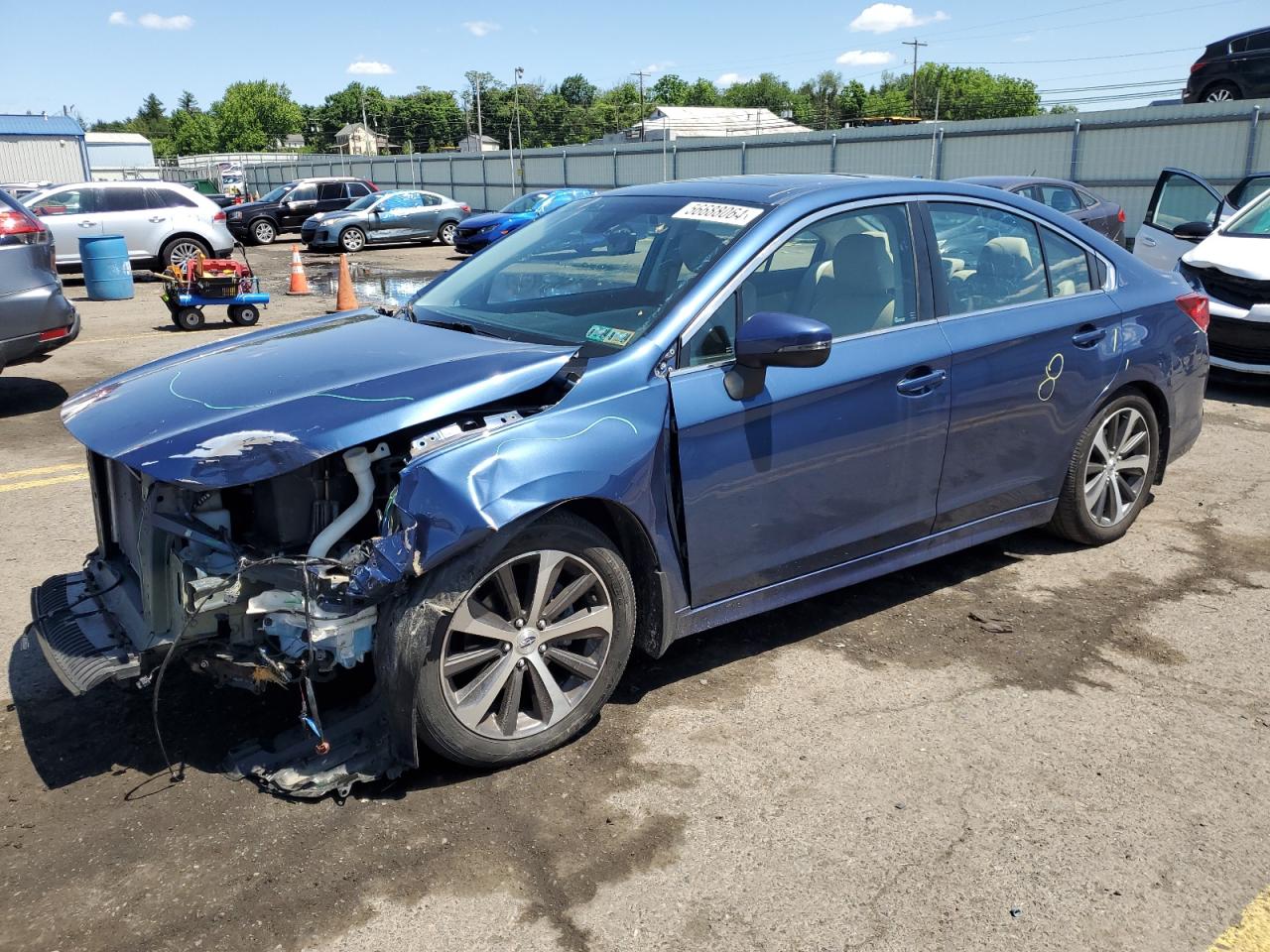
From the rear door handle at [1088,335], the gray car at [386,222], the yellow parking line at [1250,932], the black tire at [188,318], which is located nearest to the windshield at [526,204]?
the gray car at [386,222]

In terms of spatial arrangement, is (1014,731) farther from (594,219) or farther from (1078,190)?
(1078,190)

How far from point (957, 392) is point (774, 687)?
1.40 meters

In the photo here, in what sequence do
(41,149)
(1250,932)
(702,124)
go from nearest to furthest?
(1250,932) < (41,149) < (702,124)

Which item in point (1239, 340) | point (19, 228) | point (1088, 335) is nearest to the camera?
point (1088, 335)

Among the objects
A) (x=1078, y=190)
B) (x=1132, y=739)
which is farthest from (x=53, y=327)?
(x=1078, y=190)

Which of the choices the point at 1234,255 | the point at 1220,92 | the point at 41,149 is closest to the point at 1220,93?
the point at 1220,92

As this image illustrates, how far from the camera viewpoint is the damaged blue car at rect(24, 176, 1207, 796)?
3.08m

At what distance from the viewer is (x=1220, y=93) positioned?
20.2 metres

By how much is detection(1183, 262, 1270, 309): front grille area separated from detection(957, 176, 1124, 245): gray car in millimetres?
4175

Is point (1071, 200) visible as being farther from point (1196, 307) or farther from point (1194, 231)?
point (1196, 307)

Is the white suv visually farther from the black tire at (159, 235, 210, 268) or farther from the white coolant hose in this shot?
the white coolant hose

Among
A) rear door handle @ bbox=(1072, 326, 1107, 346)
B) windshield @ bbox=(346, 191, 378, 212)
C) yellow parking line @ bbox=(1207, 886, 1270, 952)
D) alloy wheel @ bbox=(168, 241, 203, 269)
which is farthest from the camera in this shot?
windshield @ bbox=(346, 191, 378, 212)

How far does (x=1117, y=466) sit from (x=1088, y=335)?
2.50 feet

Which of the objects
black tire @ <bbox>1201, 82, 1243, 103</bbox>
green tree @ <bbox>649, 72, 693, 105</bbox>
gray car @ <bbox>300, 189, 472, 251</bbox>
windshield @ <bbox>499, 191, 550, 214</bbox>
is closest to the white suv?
gray car @ <bbox>300, 189, 472, 251</bbox>
